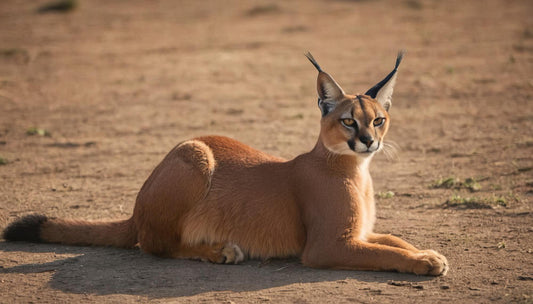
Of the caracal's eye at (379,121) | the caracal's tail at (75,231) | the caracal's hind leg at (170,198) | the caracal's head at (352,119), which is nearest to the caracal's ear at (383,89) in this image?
the caracal's head at (352,119)

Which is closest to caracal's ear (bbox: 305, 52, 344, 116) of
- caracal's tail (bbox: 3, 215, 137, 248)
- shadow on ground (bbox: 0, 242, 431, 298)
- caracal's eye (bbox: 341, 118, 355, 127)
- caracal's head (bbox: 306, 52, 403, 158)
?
caracal's head (bbox: 306, 52, 403, 158)

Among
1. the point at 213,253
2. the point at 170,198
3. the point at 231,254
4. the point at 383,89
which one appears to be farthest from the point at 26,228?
the point at 383,89

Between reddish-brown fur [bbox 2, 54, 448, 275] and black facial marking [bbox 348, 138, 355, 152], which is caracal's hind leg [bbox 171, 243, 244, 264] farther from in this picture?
black facial marking [bbox 348, 138, 355, 152]

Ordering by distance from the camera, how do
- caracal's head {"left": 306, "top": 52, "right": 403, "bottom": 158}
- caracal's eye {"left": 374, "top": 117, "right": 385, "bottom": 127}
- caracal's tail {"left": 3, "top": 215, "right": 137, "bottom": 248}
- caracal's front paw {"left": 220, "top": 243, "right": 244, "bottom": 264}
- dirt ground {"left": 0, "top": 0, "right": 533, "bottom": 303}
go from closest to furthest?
1. dirt ground {"left": 0, "top": 0, "right": 533, "bottom": 303}
2. caracal's head {"left": 306, "top": 52, "right": 403, "bottom": 158}
3. caracal's eye {"left": 374, "top": 117, "right": 385, "bottom": 127}
4. caracal's front paw {"left": 220, "top": 243, "right": 244, "bottom": 264}
5. caracal's tail {"left": 3, "top": 215, "right": 137, "bottom": 248}

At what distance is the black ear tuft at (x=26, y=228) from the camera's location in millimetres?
6992

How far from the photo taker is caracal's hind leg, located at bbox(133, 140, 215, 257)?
6.49 m

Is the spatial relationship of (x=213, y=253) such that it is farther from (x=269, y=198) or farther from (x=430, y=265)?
(x=430, y=265)

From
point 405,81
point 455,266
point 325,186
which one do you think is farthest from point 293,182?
point 405,81

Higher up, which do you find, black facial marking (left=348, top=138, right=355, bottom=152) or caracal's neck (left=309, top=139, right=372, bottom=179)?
black facial marking (left=348, top=138, right=355, bottom=152)

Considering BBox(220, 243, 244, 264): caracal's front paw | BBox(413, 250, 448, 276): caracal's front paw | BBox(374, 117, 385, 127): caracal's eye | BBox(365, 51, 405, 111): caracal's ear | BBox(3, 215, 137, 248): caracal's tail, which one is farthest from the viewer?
BBox(3, 215, 137, 248): caracal's tail

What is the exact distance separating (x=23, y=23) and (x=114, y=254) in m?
18.8

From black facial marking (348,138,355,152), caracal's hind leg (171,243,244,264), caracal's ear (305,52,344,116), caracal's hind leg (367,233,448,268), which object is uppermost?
caracal's ear (305,52,344,116)

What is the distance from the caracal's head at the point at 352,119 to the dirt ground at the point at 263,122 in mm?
1170

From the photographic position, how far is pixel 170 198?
649 centimetres
